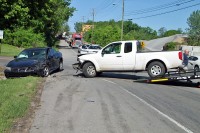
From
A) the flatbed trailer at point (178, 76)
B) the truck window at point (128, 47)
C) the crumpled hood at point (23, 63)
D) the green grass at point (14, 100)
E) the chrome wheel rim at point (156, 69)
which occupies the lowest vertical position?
the green grass at point (14, 100)

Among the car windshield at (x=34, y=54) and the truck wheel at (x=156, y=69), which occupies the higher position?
the car windshield at (x=34, y=54)

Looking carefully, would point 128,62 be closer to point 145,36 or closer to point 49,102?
point 49,102

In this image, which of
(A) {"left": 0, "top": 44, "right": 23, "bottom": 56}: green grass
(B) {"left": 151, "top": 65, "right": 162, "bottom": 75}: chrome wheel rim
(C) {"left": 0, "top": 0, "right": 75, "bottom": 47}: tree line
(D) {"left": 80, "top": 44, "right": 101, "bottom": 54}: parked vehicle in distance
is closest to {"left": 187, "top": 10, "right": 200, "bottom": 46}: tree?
(C) {"left": 0, "top": 0, "right": 75, "bottom": 47}: tree line

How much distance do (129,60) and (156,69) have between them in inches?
55.3

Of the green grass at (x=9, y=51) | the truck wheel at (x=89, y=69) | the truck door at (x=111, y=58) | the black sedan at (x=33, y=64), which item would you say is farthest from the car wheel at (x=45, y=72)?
the green grass at (x=9, y=51)

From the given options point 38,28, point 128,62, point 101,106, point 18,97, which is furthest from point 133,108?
point 38,28

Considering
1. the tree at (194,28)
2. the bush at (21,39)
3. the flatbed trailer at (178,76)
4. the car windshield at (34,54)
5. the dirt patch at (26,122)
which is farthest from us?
the tree at (194,28)

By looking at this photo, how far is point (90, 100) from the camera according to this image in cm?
1177

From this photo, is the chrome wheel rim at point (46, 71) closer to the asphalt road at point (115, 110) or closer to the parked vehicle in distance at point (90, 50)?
the asphalt road at point (115, 110)

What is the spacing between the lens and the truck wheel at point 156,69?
17906mm

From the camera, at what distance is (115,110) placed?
10148 mm

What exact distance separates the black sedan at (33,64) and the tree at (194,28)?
81.8m

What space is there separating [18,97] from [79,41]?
7664 centimetres

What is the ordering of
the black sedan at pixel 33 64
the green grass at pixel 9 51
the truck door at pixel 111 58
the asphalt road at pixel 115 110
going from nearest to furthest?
1. the asphalt road at pixel 115 110
2. the black sedan at pixel 33 64
3. the truck door at pixel 111 58
4. the green grass at pixel 9 51
